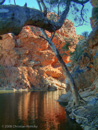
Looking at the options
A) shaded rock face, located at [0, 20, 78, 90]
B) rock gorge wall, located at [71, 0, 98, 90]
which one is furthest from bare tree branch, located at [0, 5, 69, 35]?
shaded rock face, located at [0, 20, 78, 90]

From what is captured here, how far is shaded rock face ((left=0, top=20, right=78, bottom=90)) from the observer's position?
133ft

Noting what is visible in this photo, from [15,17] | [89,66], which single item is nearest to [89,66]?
[89,66]

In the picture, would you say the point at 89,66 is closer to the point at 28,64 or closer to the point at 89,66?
the point at 89,66

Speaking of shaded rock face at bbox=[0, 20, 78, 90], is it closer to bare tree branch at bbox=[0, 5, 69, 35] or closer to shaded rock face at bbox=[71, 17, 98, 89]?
shaded rock face at bbox=[71, 17, 98, 89]

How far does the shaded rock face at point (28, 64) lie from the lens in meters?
40.6

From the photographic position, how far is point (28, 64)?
43406mm

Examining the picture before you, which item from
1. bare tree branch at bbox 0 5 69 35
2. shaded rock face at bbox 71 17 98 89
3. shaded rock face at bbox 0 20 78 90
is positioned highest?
shaded rock face at bbox 0 20 78 90

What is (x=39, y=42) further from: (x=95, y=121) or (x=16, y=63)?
(x=95, y=121)

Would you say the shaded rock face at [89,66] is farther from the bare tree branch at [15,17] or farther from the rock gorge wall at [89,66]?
the bare tree branch at [15,17]

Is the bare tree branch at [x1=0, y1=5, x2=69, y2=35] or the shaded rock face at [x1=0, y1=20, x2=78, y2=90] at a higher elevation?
the shaded rock face at [x1=0, y1=20, x2=78, y2=90]

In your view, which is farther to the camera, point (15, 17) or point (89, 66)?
point (89, 66)

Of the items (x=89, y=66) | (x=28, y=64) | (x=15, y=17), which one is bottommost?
(x=15, y=17)

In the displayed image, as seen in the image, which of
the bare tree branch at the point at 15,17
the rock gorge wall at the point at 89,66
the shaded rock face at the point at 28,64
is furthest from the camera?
the shaded rock face at the point at 28,64

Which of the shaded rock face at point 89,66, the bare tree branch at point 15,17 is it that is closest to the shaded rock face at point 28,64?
the shaded rock face at point 89,66
